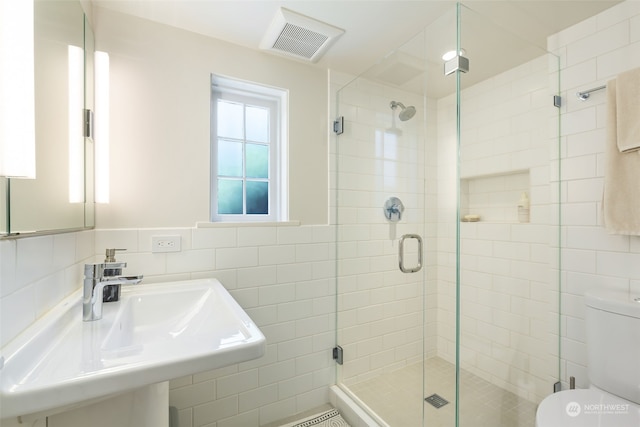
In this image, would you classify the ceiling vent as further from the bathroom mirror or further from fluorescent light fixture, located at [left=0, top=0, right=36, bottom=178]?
fluorescent light fixture, located at [left=0, top=0, right=36, bottom=178]

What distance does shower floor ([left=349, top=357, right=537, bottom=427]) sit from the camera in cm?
148

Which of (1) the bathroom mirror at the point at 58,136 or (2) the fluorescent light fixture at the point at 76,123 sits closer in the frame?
(1) the bathroom mirror at the point at 58,136

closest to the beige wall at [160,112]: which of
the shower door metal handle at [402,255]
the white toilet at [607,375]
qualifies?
the shower door metal handle at [402,255]

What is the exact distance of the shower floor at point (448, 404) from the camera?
1481 millimetres

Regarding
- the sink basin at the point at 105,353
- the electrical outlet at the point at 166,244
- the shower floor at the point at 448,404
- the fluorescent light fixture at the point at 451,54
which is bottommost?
the shower floor at the point at 448,404

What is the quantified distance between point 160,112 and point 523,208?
219 cm

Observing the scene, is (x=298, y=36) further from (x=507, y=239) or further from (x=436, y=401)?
Answer: (x=436, y=401)

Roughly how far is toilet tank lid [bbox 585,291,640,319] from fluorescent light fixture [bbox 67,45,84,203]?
2338 mm

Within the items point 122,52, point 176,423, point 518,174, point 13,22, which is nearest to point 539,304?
point 518,174

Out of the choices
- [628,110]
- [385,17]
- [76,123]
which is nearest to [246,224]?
[76,123]

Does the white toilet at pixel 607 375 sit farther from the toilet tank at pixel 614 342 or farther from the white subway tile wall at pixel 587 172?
the white subway tile wall at pixel 587 172

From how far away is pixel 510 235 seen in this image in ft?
5.95

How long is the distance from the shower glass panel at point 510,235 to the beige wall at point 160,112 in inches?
53.5

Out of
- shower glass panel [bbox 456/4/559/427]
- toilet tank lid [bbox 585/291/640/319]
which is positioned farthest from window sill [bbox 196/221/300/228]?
toilet tank lid [bbox 585/291/640/319]
